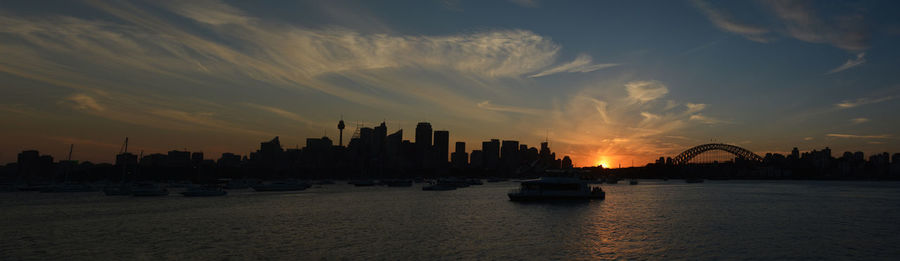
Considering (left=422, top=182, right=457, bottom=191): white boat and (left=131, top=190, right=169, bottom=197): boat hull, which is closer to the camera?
(left=131, top=190, right=169, bottom=197): boat hull

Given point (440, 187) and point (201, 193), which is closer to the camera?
point (201, 193)

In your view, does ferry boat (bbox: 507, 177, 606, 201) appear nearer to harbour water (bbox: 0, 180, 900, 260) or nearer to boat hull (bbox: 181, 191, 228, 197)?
harbour water (bbox: 0, 180, 900, 260)

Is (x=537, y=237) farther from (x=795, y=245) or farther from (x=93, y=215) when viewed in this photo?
(x=93, y=215)

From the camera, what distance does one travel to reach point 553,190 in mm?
100438

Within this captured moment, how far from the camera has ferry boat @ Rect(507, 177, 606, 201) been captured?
9886 centimetres

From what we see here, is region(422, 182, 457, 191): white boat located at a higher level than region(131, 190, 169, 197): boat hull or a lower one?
higher

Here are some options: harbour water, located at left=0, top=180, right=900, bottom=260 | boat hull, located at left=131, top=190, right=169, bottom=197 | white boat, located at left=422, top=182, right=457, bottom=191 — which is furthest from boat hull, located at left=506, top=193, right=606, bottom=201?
boat hull, located at left=131, top=190, right=169, bottom=197

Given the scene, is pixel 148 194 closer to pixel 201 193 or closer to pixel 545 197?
pixel 201 193

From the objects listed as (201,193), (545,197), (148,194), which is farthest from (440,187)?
(148,194)

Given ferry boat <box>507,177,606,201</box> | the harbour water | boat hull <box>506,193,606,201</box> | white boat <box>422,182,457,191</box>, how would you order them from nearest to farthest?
the harbour water < boat hull <box>506,193,606,201</box> < ferry boat <box>507,177,606,201</box> < white boat <box>422,182,457,191</box>

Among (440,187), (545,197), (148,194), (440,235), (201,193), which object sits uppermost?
(545,197)

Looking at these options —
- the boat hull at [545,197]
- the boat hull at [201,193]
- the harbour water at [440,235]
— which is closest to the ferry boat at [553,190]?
the boat hull at [545,197]

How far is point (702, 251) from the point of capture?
43.4m

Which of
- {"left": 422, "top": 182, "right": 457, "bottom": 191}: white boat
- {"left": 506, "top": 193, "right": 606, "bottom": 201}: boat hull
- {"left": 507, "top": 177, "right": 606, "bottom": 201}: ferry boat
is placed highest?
{"left": 507, "top": 177, "right": 606, "bottom": 201}: ferry boat
